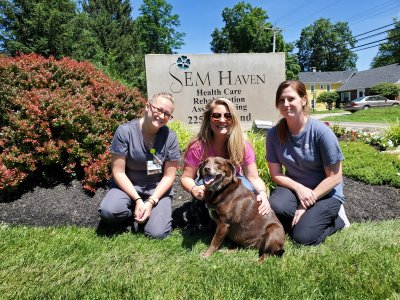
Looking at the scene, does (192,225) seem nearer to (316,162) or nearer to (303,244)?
(303,244)

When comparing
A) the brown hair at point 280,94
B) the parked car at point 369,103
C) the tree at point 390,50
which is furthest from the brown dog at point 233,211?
the tree at point 390,50

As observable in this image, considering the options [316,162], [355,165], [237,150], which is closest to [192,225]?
[237,150]

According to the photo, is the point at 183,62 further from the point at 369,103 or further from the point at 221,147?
the point at 369,103

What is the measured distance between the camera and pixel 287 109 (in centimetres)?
326

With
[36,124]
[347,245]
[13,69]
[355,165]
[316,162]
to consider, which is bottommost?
[347,245]

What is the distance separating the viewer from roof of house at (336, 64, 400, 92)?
46069 millimetres

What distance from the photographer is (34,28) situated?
19.9 m

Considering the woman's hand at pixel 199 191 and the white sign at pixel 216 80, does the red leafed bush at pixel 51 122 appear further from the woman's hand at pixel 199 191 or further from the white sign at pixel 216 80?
the white sign at pixel 216 80

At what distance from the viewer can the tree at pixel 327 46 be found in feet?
242

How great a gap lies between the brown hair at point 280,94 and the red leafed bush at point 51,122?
7.62 feet

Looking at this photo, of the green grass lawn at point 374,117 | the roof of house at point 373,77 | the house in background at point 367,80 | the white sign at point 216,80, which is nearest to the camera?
the white sign at point 216,80

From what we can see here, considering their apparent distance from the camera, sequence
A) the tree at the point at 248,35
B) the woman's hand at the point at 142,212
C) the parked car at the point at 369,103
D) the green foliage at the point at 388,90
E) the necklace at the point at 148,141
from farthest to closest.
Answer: the tree at the point at 248,35
the green foliage at the point at 388,90
the parked car at the point at 369,103
the necklace at the point at 148,141
the woman's hand at the point at 142,212

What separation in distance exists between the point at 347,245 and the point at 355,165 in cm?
250

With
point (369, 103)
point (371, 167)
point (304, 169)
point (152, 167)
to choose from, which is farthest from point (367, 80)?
point (152, 167)
